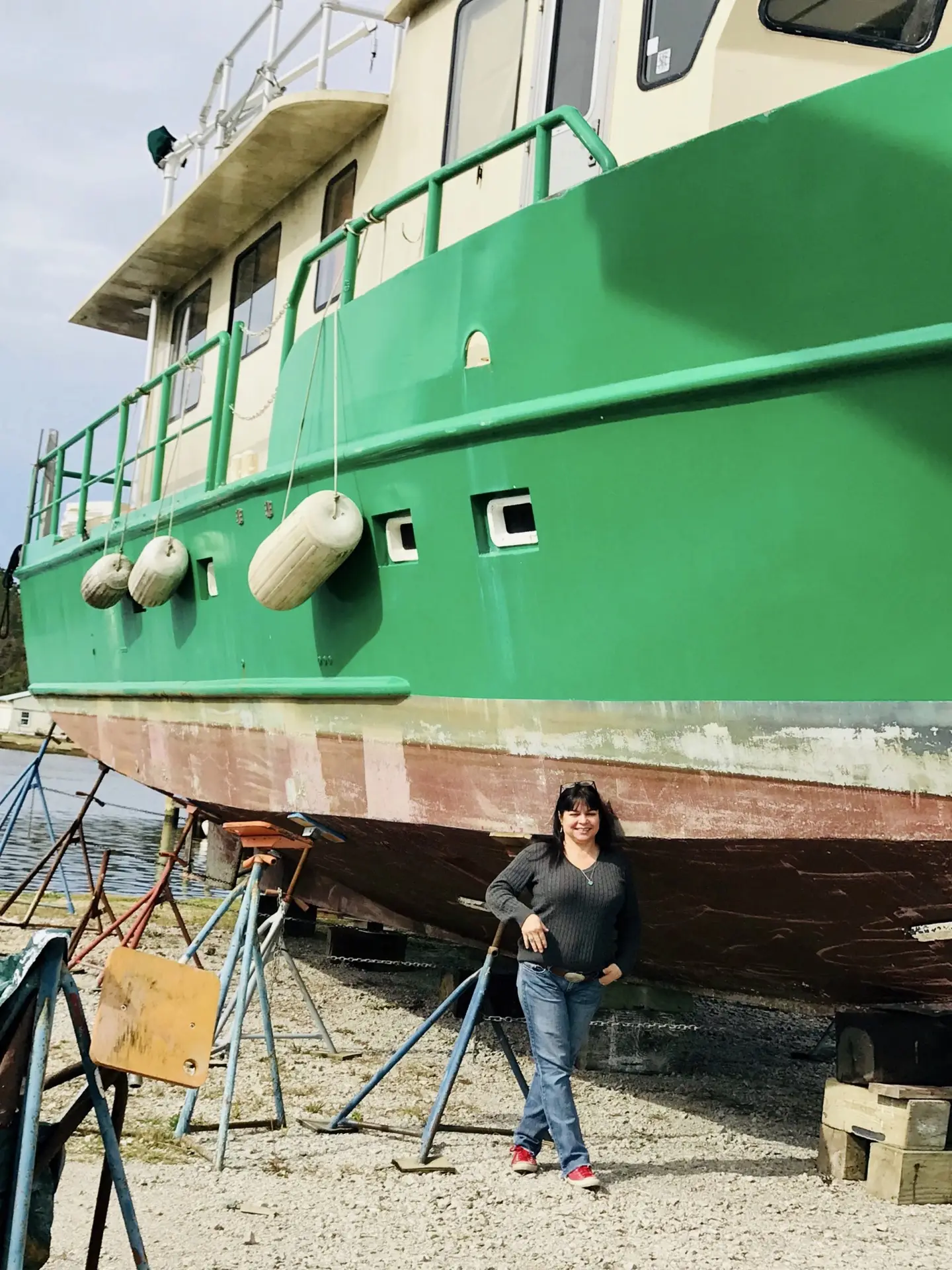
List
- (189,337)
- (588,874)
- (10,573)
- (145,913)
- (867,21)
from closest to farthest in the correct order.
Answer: (588,874) → (867,21) → (145,913) → (189,337) → (10,573)

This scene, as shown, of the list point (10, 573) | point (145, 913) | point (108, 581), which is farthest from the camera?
point (10, 573)

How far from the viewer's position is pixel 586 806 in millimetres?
4359

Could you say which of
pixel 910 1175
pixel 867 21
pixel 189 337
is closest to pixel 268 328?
pixel 189 337

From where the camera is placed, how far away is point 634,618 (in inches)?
169

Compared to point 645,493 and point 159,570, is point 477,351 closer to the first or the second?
point 645,493

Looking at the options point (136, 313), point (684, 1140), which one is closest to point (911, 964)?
point (684, 1140)

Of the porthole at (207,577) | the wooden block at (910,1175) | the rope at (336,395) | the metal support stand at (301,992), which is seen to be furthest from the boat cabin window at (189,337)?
the wooden block at (910,1175)

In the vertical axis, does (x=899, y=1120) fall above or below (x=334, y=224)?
below

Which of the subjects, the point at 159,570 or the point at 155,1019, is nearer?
the point at 155,1019

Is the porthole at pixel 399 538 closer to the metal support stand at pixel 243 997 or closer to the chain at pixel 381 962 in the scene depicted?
the metal support stand at pixel 243 997

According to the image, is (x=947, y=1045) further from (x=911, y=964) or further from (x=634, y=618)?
(x=634, y=618)

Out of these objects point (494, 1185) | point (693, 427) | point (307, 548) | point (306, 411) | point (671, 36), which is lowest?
point (494, 1185)

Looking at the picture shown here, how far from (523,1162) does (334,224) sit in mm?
5435

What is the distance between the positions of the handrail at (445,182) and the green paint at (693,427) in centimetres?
15
